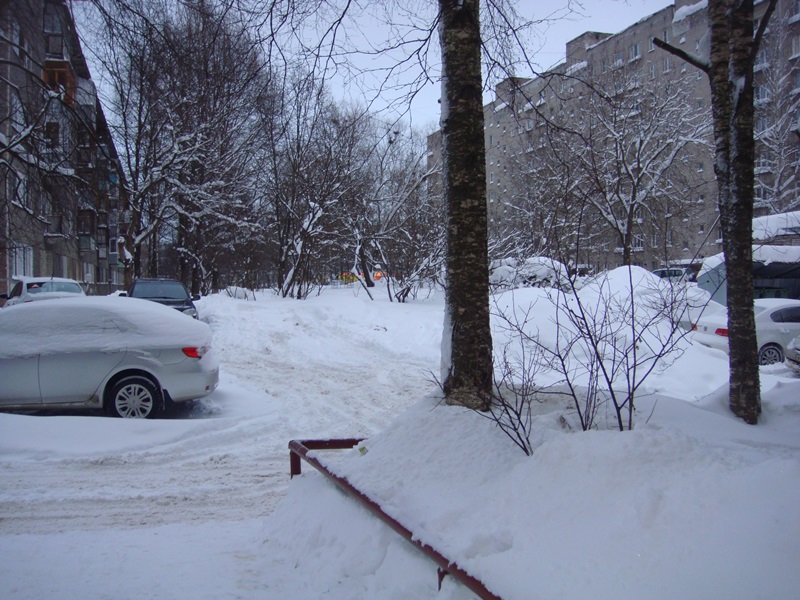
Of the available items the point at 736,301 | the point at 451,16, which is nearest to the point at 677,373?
the point at 736,301

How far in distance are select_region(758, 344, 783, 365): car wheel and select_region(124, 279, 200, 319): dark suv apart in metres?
15.7

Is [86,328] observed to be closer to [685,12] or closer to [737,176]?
[737,176]

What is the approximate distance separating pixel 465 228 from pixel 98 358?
601 centimetres

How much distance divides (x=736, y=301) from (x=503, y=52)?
3636 millimetres

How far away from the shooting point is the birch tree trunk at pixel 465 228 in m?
5.30

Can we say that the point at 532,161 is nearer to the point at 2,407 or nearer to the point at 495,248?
the point at 495,248

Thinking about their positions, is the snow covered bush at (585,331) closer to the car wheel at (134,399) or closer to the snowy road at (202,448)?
the snowy road at (202,448)

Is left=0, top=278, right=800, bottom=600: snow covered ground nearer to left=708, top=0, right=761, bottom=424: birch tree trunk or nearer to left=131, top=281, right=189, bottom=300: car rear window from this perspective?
left=708, top=0, right=761, bottom=424: birch tree trunk

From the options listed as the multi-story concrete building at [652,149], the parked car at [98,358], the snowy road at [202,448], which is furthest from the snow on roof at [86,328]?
the multi-story concrete building at [652,149]

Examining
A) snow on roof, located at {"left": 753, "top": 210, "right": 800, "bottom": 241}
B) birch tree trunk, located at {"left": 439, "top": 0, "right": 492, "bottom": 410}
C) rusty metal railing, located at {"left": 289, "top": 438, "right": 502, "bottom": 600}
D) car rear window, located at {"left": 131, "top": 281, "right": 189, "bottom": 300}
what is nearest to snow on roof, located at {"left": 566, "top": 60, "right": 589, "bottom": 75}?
birch tree trunk, located at {"left": 439, "top": 0, "right": 492, "bottom": 410}

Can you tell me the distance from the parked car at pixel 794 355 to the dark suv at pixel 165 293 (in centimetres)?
1552

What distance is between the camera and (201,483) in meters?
6.68

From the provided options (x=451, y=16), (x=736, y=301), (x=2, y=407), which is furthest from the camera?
(x=2, y=407)

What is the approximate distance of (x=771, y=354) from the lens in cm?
1584
